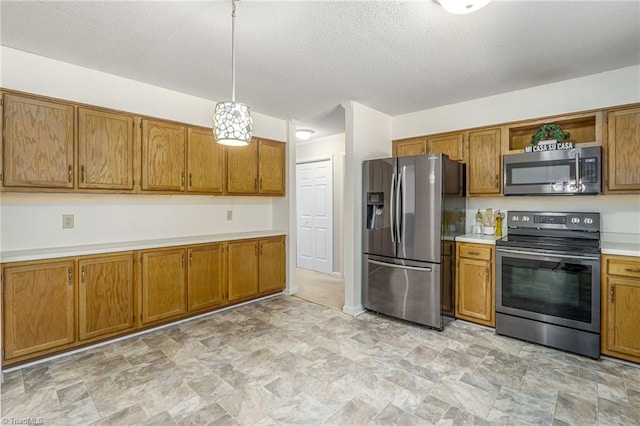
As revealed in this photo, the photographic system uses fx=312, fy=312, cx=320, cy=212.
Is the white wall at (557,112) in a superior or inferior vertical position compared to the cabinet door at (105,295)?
superior

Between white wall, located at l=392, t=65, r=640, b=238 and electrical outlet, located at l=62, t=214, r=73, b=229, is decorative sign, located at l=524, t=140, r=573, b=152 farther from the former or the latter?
electrical outlet, located at l=62, t=214, r=73, b=229

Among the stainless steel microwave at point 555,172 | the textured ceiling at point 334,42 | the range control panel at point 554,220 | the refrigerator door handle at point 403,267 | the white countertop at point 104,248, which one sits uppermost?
the textured ceiling at point 334,42

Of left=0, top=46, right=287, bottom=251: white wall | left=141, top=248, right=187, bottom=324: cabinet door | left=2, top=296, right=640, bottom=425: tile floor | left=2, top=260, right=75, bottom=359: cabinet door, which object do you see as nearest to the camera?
left=2, top=296, right=640, bottom=425: tile floor

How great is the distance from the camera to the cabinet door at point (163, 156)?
308 centimetres

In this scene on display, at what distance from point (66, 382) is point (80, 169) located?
5.47 feet

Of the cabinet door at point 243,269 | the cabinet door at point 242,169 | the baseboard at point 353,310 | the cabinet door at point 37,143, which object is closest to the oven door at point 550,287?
the baseboard at point 353,310

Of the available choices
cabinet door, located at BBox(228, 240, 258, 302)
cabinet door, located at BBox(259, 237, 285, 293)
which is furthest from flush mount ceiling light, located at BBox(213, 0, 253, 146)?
cabinet door, located at BBox(259, 237, 285, 293)

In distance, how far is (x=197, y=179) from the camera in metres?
3.47

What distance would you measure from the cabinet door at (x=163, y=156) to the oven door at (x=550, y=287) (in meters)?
3.35

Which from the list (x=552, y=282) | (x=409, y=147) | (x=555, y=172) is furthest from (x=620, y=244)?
(x=409, y=147)

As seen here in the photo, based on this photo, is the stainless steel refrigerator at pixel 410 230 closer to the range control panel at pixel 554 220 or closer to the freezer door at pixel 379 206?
the freezer door at pixel 379 206

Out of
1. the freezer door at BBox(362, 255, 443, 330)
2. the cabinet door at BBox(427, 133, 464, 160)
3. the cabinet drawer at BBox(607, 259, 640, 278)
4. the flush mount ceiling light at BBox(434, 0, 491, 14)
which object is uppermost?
the flush mount ceiling light at BBox(434, 0, 491, 14)

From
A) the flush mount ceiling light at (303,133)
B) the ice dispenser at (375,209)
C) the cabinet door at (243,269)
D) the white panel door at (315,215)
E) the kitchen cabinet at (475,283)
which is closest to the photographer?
the kitchen cabinet at (475,283)

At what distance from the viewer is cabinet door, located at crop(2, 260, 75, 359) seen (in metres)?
2.32
